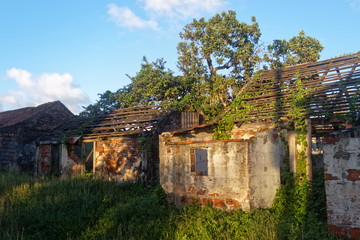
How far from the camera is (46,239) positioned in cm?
569

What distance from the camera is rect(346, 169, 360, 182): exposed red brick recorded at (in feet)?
16.1

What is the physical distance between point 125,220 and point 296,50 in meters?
15.7

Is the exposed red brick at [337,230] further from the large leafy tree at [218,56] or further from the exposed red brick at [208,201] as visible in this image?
the large leafy tree at [218,56]

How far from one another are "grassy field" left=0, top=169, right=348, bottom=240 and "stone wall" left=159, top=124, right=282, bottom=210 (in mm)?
360

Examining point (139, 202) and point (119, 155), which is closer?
point (139, 202)

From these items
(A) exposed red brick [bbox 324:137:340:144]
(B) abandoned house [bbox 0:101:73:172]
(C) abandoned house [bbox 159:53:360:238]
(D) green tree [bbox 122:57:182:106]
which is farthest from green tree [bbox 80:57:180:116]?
(A) exposed red brick [bbox 324:137:340:144]

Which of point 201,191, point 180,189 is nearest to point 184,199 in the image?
point 180,189

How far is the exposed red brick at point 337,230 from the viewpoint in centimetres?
500

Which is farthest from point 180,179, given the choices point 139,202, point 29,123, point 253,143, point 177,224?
point 29,123

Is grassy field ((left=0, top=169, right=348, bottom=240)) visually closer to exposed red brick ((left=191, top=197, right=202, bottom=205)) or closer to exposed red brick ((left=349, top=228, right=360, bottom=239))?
exposed red brick ((left=191, top=197, right=202, bottom=205))

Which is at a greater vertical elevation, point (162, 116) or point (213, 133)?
point (162, 116)

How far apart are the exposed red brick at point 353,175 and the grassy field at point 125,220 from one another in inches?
47.6

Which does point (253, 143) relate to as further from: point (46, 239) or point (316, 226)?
point (46, 239)

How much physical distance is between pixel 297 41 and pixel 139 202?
599 inches
